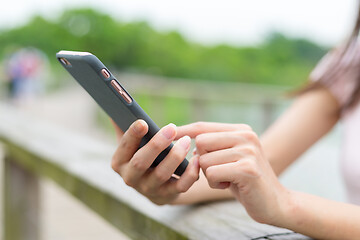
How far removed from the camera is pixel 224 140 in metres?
0.83

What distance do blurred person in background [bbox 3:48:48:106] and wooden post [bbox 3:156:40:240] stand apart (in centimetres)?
1101

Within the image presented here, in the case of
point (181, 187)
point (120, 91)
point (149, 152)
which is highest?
point (120, 91)

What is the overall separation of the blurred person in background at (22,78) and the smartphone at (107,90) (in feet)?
40.7

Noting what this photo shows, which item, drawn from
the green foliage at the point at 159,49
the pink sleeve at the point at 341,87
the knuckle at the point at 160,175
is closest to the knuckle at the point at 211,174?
the knuckle at the point at 160,175

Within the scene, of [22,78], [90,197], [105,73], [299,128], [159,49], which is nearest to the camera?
[105,73]

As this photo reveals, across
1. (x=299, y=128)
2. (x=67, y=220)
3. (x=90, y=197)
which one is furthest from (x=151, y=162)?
(x=67, y=220)

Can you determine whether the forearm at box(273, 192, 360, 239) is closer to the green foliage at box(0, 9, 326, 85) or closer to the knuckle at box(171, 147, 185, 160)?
the knuckle at box(171, 147, 185, 160)

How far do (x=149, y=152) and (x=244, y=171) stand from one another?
0.16m

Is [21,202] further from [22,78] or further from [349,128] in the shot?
[22,78]

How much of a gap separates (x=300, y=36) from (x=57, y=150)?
29993mm

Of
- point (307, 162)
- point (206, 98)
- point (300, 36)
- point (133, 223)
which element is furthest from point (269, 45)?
point (133, 223)

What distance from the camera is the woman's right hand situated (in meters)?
0.82

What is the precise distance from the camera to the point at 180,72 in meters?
31.6

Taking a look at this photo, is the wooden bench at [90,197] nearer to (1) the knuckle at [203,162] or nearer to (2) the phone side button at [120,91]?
(1) the knuckle at [203,162]
